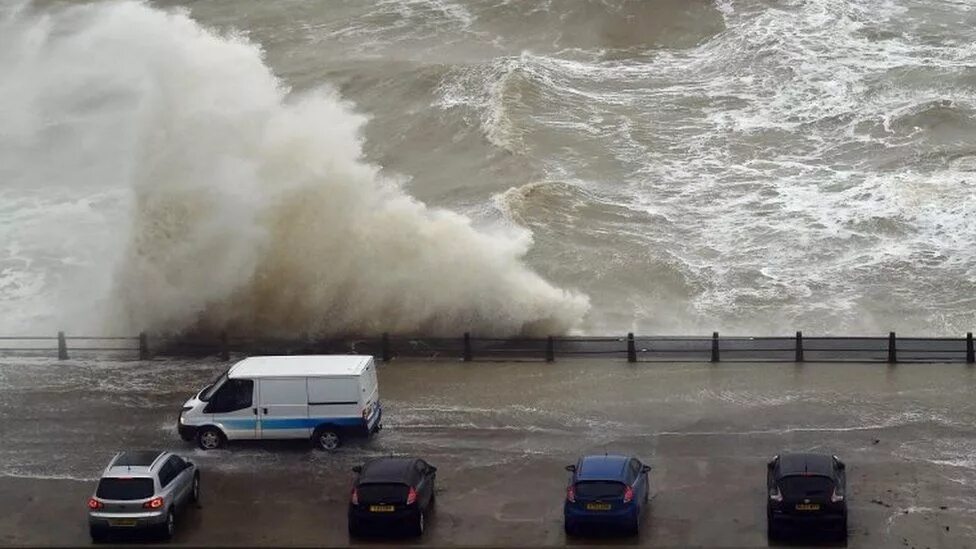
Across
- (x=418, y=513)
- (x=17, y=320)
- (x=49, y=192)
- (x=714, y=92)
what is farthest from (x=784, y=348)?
(x=49, y=192)


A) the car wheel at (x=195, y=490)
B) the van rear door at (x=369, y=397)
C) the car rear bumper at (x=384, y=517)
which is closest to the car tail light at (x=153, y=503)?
the car wheel at (x=195, y=490)

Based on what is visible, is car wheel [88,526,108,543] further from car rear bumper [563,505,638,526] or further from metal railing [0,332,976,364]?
metal railing [0,332,976,364]

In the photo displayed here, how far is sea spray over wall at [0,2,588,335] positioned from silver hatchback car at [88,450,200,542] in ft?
39.1

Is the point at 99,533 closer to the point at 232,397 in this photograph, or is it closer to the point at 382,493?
the point at 382,493

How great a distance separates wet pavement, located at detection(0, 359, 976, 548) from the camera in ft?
68.1

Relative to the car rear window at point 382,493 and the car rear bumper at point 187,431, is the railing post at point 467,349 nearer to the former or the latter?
the car rear bumper at point 187,431

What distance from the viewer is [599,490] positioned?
787 inches

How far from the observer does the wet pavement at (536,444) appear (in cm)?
2075

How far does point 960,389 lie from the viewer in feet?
86.4

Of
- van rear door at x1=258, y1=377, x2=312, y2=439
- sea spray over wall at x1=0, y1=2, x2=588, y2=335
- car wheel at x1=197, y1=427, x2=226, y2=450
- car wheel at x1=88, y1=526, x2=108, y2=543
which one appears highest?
sea spray over wall at x1=0, y1=2, x2=588, y2=335

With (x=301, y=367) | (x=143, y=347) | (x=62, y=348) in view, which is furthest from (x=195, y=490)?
(x=62, y=348)

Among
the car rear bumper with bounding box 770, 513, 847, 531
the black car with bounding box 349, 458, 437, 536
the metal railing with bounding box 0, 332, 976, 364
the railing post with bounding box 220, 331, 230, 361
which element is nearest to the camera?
the car rear bumper with bounding box 770, 513, 847, 531

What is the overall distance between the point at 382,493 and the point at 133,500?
3553mm

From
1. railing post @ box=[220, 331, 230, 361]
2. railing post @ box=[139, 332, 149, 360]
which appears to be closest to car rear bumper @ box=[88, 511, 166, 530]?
railing post @ box=[220, 331, 230, 361]
